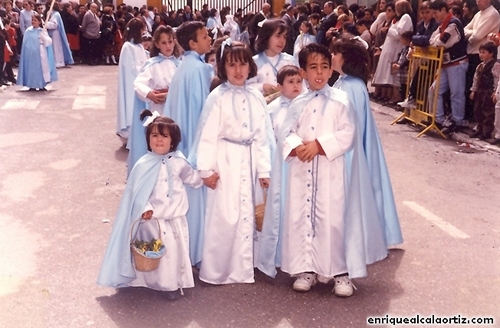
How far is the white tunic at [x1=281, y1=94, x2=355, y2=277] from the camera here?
4312 mm

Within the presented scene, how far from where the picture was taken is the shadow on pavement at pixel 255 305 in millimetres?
4109

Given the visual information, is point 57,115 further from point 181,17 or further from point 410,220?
point 181,17

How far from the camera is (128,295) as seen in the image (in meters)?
4.46

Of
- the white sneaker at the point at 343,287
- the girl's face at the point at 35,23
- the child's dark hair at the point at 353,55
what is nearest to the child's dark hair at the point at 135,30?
the child's dark hair at the point at 353,55

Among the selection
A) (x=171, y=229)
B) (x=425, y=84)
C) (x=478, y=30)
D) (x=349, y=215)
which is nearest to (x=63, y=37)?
(x=425, y=84)

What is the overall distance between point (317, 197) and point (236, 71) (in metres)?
0.96

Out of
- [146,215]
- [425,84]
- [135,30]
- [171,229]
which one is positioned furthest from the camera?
[425,84]

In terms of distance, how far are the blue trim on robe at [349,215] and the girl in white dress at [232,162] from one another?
121 mm

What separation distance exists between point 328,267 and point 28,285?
1.98 meters

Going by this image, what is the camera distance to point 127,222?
430 cm

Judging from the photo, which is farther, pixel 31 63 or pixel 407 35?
pixel 31 63

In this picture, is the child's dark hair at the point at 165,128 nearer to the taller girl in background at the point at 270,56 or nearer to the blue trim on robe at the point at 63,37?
the taller girl in background at the point at 270,56

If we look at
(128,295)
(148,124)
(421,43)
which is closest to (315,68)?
(148,124)

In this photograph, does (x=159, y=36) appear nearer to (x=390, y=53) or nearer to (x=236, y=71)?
(x=236, y=71)
